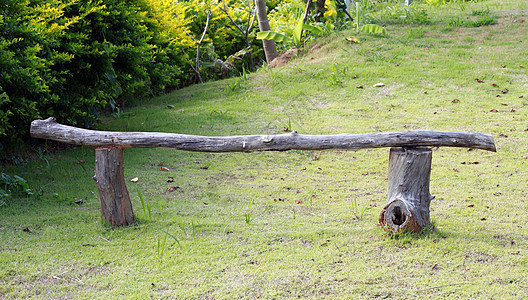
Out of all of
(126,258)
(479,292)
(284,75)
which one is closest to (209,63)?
(284,75)

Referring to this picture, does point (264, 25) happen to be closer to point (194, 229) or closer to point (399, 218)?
point (194, 229)

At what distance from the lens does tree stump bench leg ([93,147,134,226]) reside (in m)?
3.74

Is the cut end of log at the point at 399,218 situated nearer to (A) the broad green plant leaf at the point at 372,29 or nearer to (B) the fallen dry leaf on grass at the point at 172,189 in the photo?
(B) the fallen dry leaf on grass at the point at 172,189

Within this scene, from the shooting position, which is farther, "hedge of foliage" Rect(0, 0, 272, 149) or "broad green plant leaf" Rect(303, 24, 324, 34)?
"broad green plant leaf" Rect(303, 24, 324, 34)

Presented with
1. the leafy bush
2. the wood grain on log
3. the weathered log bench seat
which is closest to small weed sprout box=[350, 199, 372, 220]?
the weathered log bench seat

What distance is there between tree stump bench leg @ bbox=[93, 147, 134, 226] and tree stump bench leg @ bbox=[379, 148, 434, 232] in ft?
7.21

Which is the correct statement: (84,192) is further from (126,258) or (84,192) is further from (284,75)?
(284,75)

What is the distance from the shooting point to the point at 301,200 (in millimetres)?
4863

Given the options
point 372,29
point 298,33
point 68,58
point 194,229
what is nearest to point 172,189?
point 194,229

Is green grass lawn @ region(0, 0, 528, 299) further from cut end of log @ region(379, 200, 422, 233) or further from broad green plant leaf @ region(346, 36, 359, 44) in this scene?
broad green plant leaf @ region(346, 36, 359, 44)

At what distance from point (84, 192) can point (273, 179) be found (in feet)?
7.12

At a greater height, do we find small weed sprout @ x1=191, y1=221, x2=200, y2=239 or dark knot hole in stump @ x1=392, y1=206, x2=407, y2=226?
dark knot hole in stump @ x1=392, y1=206, x2=407, y2=226

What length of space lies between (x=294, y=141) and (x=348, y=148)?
0.45m

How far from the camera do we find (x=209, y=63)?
10266mm
